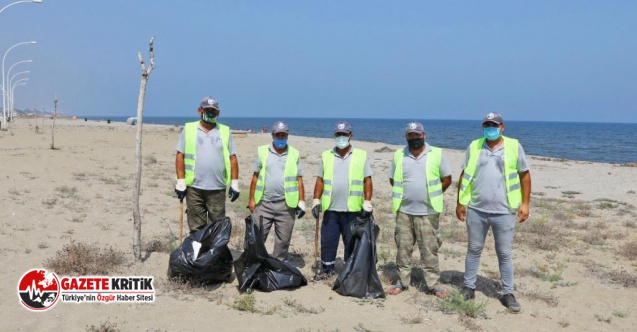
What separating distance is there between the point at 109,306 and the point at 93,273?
84 cm

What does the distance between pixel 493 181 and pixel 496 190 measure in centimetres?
9

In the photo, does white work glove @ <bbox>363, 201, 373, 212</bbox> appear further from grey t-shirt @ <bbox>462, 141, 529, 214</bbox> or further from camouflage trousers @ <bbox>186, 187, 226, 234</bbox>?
camouflage trousers @ <bbox>186, 187, 226, 234</bbox>

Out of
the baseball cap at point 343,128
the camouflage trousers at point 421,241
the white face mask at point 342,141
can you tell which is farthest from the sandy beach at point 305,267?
the baseball cap at point 343,128

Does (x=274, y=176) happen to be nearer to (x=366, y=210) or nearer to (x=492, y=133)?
(x=366, y=210)

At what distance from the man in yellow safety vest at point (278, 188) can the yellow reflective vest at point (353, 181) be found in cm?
31

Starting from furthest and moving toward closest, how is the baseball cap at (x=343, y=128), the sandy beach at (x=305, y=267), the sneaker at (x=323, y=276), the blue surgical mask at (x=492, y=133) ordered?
the sneaker at (x=323, y=276)
the baseball cap at (x=343, y=128)
the blue surgical mask at (x=492, y=133)
the sandy beach at (x=305, y=267)

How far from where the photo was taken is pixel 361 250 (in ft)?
17.4

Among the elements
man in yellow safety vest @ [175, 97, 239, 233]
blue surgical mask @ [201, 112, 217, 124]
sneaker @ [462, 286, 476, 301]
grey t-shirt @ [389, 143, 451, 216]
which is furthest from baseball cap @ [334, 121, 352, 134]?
sneaker @ [462, 286, 476, 301]

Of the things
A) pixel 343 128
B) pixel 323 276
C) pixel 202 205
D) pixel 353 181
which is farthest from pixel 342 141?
pixel 202 205

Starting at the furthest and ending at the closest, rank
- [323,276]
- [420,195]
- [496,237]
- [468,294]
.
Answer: [323,276] < [468,294] < [420,195] < [496,237]

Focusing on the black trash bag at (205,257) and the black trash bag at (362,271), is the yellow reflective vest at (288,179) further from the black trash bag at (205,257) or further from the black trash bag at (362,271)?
the black trash bag at (362,271)

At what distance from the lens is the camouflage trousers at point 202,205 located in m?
5.55

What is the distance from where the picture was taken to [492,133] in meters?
5.06

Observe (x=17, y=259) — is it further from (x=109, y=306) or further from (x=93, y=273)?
(x=109, y=306)
